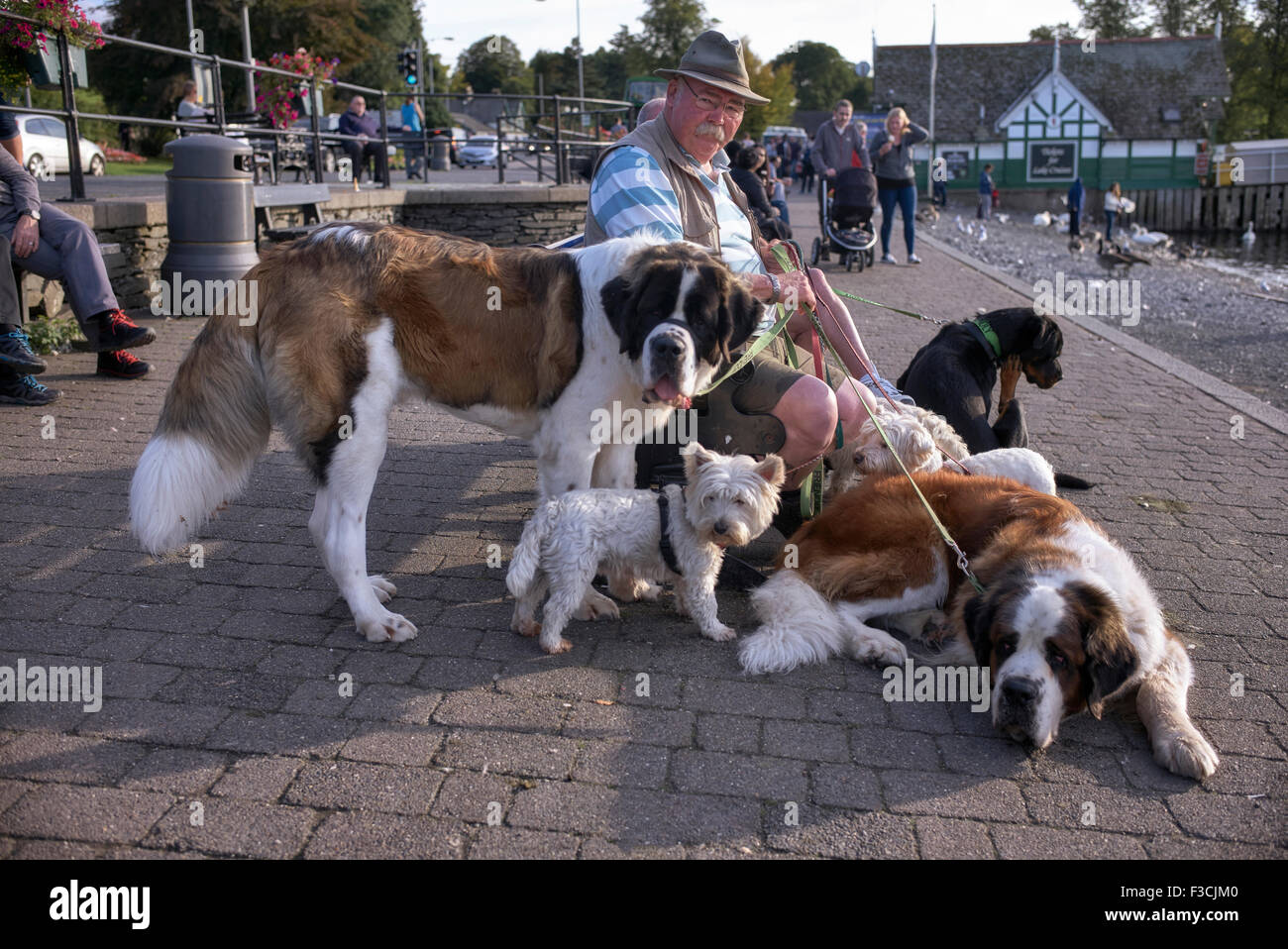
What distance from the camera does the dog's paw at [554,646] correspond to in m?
3.81

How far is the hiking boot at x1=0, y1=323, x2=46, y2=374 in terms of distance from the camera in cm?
645

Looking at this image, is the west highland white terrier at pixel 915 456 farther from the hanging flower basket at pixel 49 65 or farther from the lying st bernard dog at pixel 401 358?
the hanging flower basket at pixel 49 65

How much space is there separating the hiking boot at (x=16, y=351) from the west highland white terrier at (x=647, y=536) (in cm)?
452

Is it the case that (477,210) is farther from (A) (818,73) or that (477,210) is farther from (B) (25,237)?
(A) (818,73)

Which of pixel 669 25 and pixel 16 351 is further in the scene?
pixel 669 25

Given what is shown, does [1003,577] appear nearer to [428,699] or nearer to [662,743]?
[662,743]

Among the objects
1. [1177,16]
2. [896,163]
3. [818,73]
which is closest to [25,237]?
[896,163]

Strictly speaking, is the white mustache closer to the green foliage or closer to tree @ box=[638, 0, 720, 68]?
the green foliage

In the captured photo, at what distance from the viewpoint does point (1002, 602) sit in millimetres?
3426

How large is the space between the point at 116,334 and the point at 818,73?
135614 millimetres

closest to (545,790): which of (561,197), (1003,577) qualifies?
(1003,577)

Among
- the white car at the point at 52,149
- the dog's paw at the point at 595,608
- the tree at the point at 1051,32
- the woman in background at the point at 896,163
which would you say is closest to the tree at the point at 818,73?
the tree at the point at 1051,32

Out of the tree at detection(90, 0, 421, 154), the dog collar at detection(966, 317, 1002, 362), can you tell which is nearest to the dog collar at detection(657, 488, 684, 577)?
the dog collar at detection(966, 317, 1002, 362)
